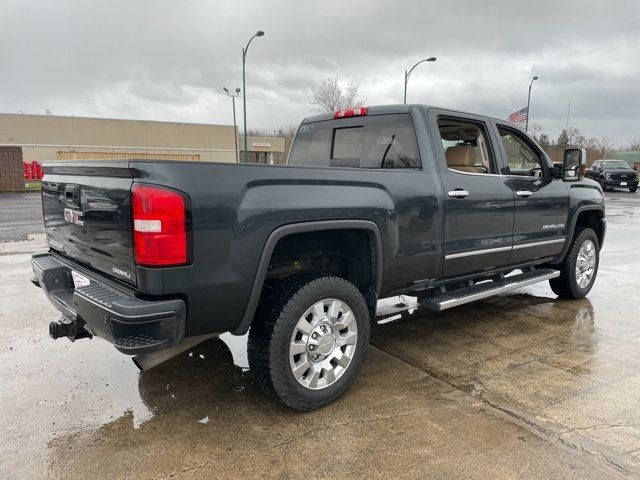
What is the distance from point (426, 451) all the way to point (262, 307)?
1233mm

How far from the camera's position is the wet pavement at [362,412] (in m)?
2.51

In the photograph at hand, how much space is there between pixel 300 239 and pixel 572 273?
3.78 meters

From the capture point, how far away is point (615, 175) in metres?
26.4

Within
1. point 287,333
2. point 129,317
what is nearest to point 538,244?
point 287,333

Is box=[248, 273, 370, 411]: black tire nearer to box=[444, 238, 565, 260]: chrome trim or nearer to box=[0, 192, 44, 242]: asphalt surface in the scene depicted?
box=[444, 238, 565, 260]: chrome trim

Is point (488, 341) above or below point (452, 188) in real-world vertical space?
below

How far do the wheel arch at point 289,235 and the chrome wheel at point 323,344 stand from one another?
317 millimetres

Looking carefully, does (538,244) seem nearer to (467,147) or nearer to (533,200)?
(533,200)

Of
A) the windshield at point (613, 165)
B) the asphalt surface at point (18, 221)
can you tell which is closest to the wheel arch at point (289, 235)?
the asphalt surface at point (18, 221)

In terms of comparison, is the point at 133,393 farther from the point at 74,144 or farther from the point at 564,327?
the point at 74,144

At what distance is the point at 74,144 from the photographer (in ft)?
154

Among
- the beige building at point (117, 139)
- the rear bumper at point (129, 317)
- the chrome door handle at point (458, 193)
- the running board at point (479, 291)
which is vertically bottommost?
the running board at point (479, 291)

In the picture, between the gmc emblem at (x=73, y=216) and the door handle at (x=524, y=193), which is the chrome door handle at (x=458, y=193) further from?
the gmc emblem at (x=73, y=216)

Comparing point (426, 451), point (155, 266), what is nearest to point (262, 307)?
point (155, 266)
